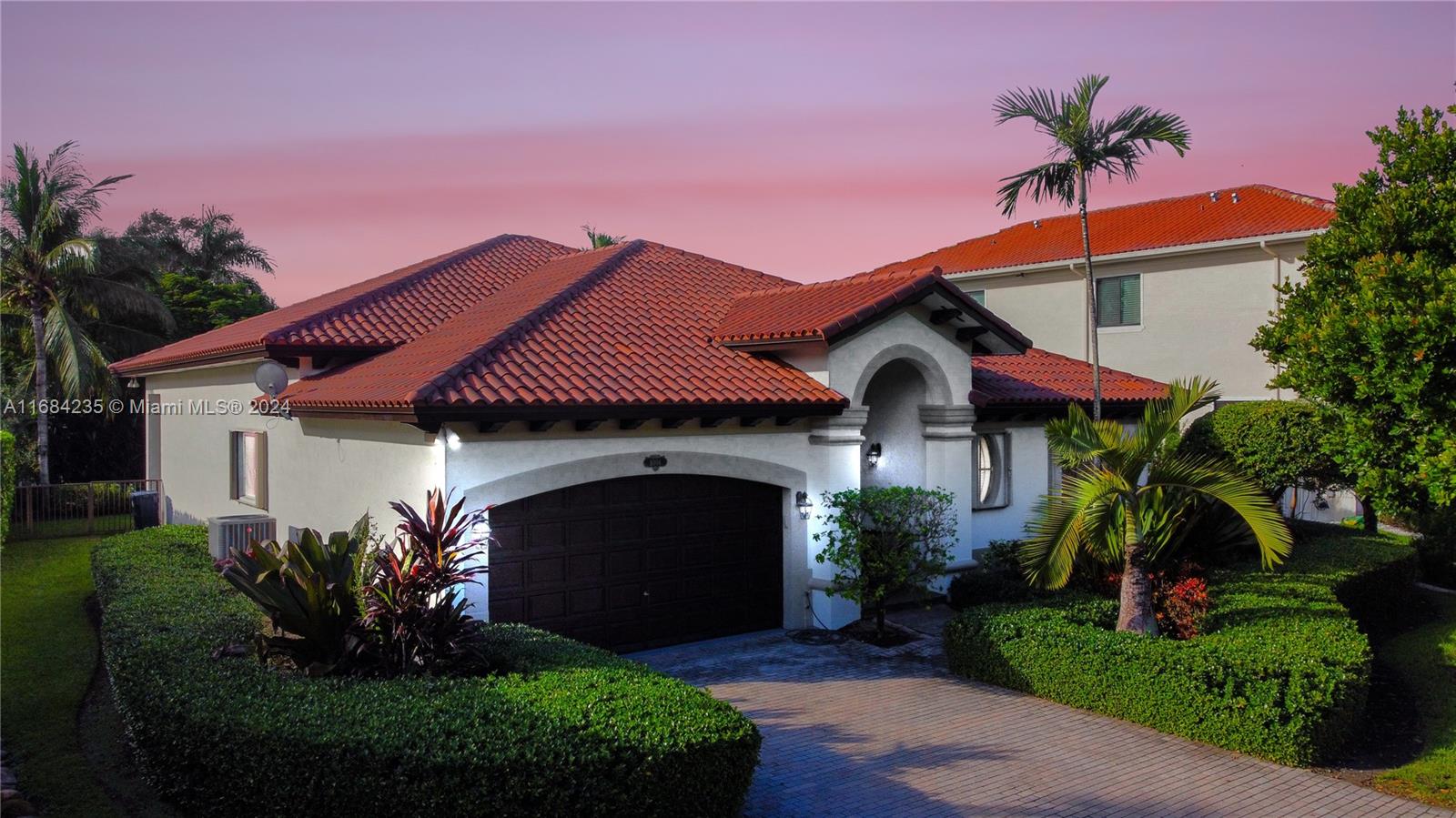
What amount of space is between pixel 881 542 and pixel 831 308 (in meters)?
3.39

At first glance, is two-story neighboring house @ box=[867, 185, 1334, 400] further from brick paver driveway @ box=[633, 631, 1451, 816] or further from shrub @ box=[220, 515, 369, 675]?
shrub @ box=[220, 515, 369, 675]

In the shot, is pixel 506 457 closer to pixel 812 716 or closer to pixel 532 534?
pixel 532 534

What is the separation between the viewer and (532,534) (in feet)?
39.9

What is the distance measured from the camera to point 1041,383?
1809 centimetres

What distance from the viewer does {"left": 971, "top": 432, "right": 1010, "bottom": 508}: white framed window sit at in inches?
682

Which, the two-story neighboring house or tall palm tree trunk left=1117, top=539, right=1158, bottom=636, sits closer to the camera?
tall palm tree trunk left=1117, top=539, right=1158, bottom=636

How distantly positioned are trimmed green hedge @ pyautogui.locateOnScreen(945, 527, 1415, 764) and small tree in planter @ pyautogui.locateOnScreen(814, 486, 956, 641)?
123 centimetres

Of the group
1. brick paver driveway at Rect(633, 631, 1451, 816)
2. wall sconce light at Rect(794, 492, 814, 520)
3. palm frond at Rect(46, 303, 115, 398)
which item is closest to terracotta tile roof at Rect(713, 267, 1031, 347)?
wall sconce light at Rect(794, 492, 814, 520)

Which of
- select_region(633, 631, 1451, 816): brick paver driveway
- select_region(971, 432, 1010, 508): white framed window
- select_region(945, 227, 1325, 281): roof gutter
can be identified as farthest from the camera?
select_region(945, 227, 1325, 281): roof gutter

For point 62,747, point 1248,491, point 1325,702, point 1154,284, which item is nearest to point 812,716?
point 1325,702

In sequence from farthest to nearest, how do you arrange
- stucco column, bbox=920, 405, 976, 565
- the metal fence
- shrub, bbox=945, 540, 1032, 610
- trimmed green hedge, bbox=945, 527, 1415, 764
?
the metal fence → stucco column, bbox=920, 405, 976, 565 → shrub, bbox=945, 540, 1032, 610 → trimmed green hedge, bbox=945, 527, 1415, 764

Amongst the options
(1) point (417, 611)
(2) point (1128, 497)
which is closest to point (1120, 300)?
(2) point (1128, 497)

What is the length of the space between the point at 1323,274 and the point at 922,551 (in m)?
6.69

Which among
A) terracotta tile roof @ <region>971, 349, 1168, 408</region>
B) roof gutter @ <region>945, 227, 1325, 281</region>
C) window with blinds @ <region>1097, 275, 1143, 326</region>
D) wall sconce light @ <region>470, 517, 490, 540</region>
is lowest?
wall sconce light @ <region>470, 517, 490, 540</region>
